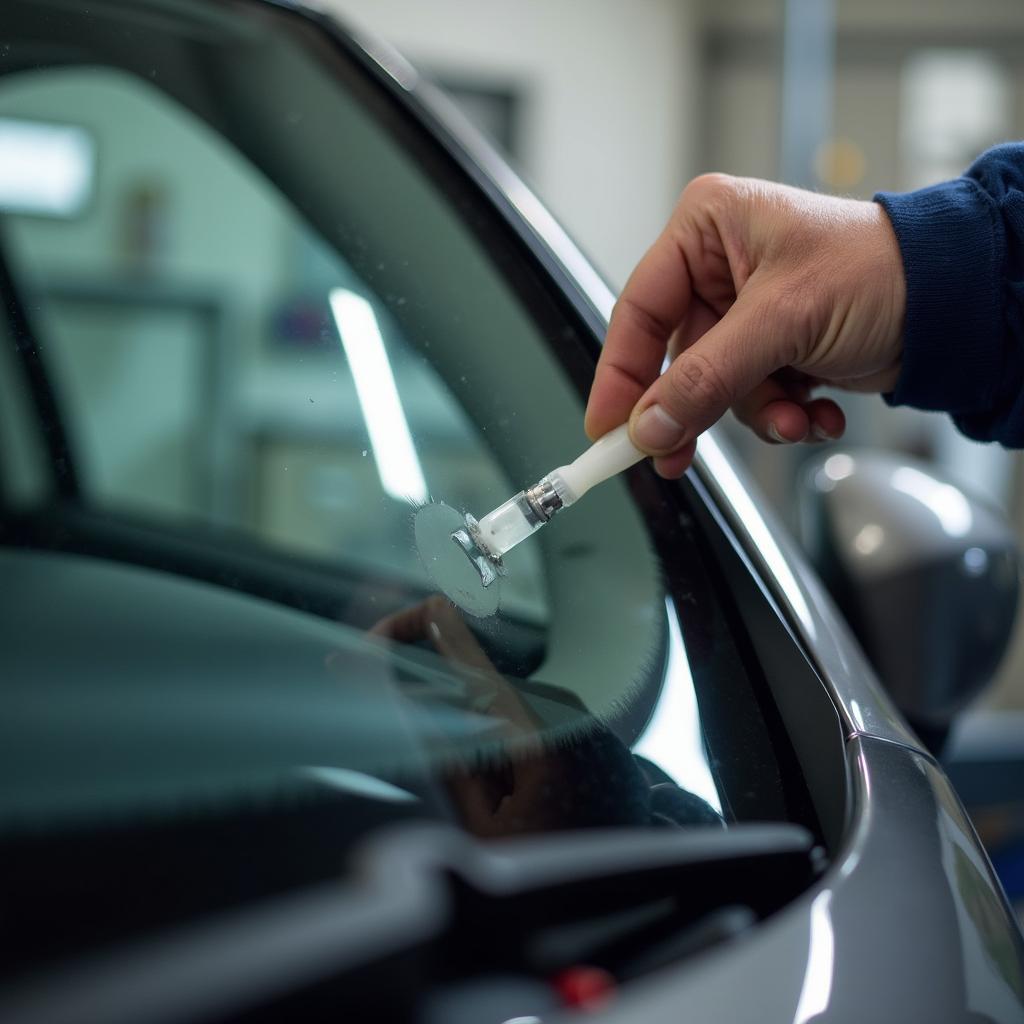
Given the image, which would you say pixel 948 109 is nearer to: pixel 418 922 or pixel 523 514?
pixel 523 514

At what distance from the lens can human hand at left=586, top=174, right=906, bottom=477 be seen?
626mm

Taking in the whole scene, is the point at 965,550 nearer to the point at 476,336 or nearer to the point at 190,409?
the point at 476,336

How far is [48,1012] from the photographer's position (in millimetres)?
285

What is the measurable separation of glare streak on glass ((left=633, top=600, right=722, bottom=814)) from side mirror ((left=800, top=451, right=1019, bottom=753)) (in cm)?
32

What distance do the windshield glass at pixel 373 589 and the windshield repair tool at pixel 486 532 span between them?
0.04 feet

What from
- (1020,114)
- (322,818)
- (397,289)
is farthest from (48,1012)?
(1020,114)

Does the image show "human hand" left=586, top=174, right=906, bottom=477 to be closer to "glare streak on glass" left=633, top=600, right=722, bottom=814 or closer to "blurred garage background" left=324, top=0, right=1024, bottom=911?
"glare streak on glass" left=633, top=600, right=722, bottom=814

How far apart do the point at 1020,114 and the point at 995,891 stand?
15.8 ft

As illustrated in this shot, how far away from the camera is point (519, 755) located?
18.3 inches

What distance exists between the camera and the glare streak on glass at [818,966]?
368 millimetres

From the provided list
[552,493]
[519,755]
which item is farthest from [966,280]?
[519,755]

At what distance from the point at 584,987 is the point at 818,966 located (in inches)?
3.6

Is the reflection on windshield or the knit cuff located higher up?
the knit cuff

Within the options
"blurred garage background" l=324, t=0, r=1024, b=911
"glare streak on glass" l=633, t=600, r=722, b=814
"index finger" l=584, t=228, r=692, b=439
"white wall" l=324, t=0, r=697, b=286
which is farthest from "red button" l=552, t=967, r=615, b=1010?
"white wall" l=324, t=0, r=697, b=286
